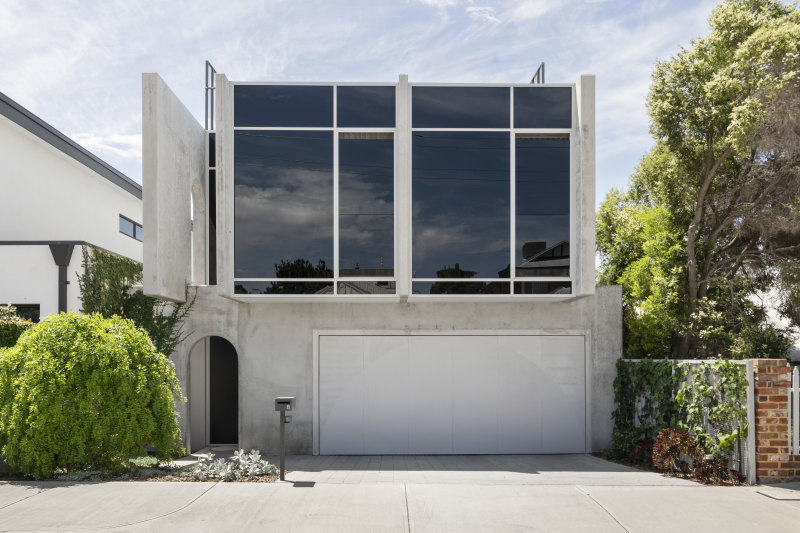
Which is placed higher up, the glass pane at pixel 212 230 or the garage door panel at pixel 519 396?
the glass pane at pixel 212 230

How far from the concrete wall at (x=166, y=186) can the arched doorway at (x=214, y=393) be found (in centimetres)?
221

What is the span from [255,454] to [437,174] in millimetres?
5996

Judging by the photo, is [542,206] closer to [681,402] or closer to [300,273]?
[681,402]

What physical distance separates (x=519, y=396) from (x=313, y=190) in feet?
19.3

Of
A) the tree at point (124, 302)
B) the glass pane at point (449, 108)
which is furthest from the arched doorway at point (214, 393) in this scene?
the glass pane at point (449, 108)

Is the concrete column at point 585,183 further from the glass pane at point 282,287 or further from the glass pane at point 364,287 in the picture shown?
the glass pane at point 282,287

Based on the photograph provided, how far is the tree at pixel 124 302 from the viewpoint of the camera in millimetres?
11812

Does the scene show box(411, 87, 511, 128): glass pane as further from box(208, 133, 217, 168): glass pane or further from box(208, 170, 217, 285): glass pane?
box(208, 170, 217, 285): glass pane

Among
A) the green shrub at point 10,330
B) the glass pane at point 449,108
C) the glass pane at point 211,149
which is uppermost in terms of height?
the glass pane at point 449,108

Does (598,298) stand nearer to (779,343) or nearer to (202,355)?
(779,343)

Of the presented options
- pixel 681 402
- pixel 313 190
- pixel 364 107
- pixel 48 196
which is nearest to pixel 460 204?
pixel 364 107

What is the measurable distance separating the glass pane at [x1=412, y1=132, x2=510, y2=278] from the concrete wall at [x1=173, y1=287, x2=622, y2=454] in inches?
48.8

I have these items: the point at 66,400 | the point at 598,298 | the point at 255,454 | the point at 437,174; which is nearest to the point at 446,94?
the point at 437,174

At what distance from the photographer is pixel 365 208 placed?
38.4 ft
